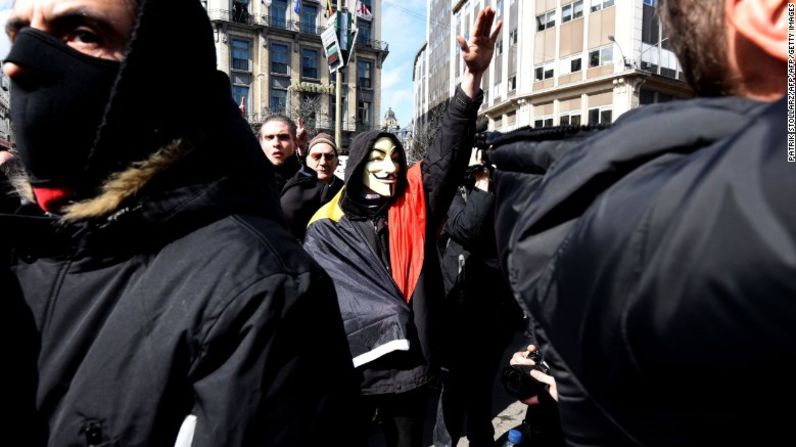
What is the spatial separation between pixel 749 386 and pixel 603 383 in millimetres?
167

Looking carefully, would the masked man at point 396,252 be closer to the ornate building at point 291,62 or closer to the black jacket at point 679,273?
the black jacket at point 679,273

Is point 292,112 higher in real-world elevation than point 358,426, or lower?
higher

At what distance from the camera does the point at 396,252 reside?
2.78m

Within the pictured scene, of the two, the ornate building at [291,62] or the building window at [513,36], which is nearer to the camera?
the building window at [513,36]

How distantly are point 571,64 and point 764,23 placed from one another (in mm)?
31423

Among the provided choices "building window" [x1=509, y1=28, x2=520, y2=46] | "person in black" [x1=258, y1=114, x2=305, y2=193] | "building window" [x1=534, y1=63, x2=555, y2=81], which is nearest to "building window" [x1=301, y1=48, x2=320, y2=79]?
"building window" [x1=509, y1=28, x2=520, y2=46]

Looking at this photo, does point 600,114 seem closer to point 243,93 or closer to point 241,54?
point 243,93

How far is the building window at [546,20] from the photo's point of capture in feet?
98.9

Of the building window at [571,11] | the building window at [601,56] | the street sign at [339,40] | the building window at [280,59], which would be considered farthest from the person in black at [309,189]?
the building window at [280,59]

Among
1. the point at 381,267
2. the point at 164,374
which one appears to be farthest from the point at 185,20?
the point at 381,267

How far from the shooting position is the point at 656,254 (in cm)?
52

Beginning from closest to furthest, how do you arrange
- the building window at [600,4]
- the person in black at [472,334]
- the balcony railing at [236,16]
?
the person in black at [472,334] → the building window at [600,4] → the balcony railing at [236,16]

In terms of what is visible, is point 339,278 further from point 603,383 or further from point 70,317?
point 603,383

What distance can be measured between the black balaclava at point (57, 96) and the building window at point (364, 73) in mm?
46777
